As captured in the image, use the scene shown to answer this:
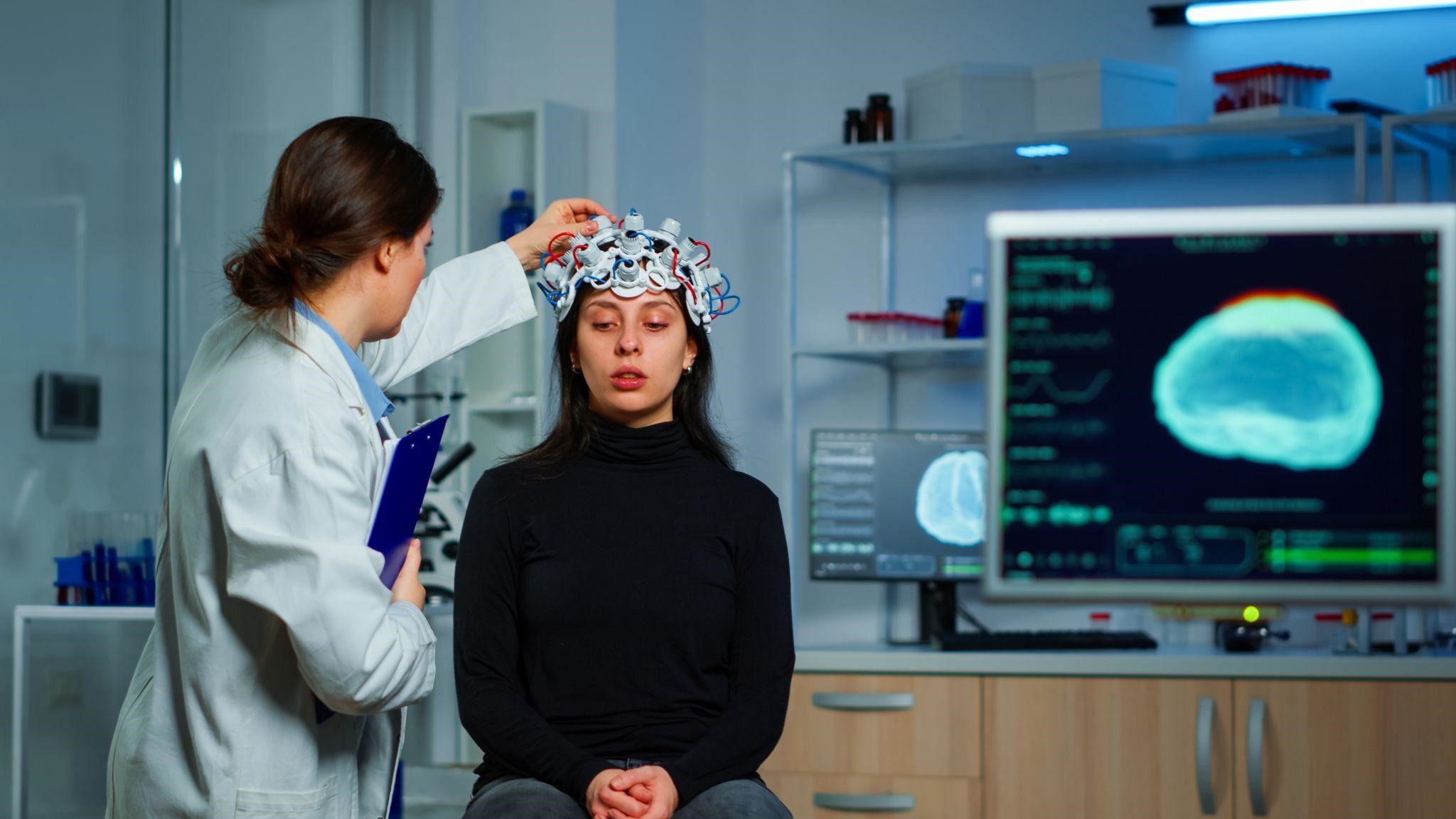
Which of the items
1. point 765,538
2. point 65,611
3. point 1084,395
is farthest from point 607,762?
point 65,611

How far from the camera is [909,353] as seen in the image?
11.3ft

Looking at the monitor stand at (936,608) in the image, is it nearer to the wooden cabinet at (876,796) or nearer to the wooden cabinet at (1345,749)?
the wooden cabinet at (876,796)

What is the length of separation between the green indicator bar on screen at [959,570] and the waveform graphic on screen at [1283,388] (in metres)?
2.16

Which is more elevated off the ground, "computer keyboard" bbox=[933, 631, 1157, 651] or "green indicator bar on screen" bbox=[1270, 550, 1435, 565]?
"green indicator bar on screen" bbox=[1270, 550, 1435, 565]

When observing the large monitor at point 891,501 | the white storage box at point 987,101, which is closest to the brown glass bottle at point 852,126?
the white storage box at point 987,101

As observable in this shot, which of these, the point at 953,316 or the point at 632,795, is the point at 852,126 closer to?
the point at 953,316

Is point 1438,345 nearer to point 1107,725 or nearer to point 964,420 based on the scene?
point 1107,725

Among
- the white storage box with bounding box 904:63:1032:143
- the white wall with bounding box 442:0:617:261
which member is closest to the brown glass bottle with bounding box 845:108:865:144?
the white storage box with bounding box 904:63:1032:143

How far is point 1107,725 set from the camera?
293 cm

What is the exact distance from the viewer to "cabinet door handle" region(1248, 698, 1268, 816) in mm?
2838

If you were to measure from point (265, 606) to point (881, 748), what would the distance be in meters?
1.94

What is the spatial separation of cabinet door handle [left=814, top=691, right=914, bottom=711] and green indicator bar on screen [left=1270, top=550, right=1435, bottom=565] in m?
1.89

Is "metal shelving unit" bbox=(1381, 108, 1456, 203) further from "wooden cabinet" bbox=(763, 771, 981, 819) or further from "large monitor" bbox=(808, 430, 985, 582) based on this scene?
"wooden cabinet" bbox=(763, 771, 981, 819)

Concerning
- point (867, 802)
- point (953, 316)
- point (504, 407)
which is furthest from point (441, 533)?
point (953, 316)
